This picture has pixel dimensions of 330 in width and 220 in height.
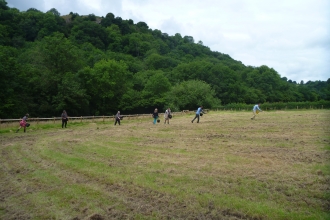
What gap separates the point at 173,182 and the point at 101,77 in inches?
2373

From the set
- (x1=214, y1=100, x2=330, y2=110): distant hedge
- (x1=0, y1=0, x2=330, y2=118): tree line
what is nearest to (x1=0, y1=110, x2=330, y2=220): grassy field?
(x1=0, y1=0, x2=330, y2=118): tree line

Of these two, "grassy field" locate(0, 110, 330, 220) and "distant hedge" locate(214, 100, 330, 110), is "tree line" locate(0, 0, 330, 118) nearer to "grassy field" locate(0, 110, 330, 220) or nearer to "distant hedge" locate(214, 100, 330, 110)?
"grassy field" locate(0, 110, 330, 220)

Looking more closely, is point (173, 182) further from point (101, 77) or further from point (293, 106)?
point (293, 106)

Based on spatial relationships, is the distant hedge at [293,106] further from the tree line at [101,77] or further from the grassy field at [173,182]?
the grassy field at [173,182]

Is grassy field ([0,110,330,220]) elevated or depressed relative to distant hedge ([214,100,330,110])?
depressed

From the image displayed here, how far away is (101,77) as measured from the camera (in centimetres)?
6588

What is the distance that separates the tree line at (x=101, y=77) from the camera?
49.2m

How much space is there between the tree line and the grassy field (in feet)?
12.8

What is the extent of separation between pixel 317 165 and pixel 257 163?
6.78 ft

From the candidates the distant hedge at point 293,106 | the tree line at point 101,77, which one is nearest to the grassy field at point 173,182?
the tree line at point 101,77

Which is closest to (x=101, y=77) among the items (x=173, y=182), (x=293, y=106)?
(x=293, y=106)

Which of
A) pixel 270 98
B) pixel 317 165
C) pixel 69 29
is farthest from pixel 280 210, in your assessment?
pixel 69 29

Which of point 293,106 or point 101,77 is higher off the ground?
point 101,77

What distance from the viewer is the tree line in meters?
49.2
